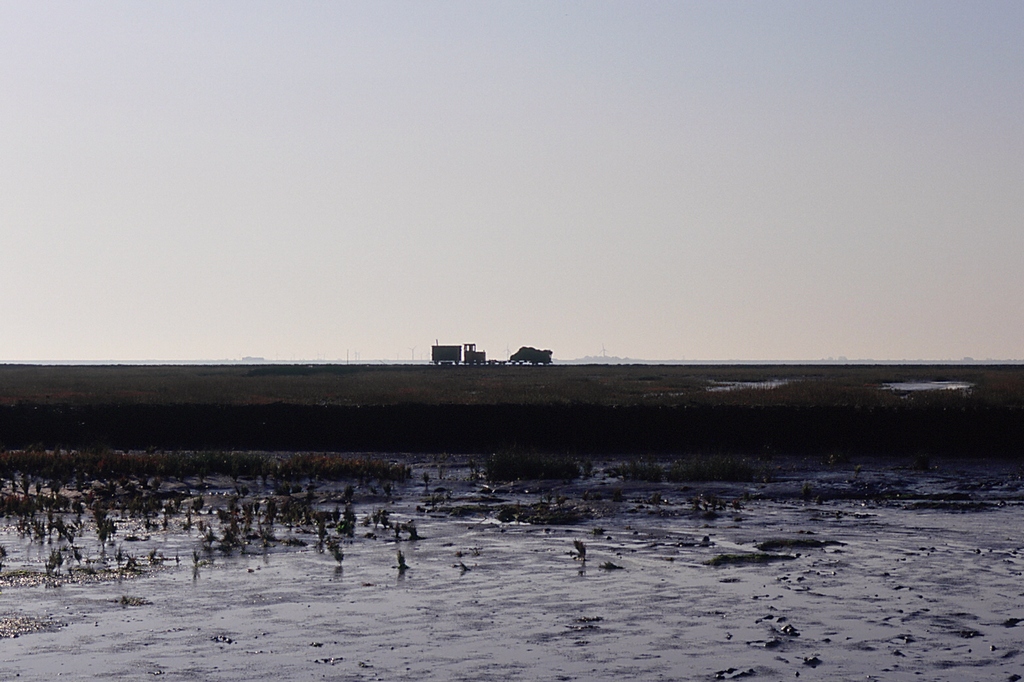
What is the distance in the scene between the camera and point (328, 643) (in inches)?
476

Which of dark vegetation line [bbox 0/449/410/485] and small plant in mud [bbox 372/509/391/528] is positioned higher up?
dark vegetation line [bbox 0/449/410/485]

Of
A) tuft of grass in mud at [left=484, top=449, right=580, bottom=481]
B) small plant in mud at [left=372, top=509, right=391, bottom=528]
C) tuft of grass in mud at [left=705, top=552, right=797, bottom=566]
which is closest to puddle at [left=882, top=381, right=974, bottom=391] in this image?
tuft of grass in mud at [left=484, top=449, right=580, bottom=481]

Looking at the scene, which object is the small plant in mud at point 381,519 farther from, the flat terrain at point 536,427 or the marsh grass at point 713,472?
the flat terrain at point 536,427

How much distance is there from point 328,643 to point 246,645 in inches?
32.6

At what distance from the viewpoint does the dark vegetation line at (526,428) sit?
3578cm

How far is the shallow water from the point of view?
36.7 ft

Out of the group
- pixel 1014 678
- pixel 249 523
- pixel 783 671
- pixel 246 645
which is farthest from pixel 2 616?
pixel 1014 678

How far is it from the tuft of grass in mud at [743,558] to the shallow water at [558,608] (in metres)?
0.31

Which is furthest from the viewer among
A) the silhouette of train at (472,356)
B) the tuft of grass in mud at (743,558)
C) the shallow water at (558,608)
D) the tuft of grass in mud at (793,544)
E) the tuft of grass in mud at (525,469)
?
the silhouette of train at (472,356)

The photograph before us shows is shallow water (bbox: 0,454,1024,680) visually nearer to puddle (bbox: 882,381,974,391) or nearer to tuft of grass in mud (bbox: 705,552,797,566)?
tuft of grass in mud (bbox: 705,552,797,566)

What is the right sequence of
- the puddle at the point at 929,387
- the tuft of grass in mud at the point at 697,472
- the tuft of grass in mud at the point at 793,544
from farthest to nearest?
the puddle at the point at 929,387, the tuft of grass in mud at the point at 697,472, the tuft of grass in mud at the point at 793,544

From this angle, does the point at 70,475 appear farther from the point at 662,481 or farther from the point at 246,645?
the point at 246,645

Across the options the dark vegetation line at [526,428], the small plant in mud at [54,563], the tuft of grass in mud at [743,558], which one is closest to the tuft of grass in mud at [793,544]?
the tuft of grass in mud at [743,558]

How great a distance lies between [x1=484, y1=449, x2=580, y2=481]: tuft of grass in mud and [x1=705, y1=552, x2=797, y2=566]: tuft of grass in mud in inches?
489
